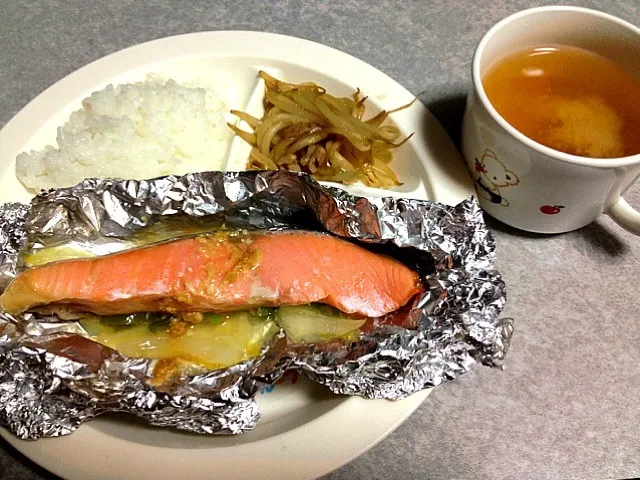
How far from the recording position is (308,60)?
1.36m

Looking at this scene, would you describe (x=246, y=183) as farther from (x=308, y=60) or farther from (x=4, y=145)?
(x=4, y=145)

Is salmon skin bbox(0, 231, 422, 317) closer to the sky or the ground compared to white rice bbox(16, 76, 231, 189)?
closer to the ground

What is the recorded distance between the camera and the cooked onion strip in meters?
1.28

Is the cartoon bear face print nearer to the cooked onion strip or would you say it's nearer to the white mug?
the white mug

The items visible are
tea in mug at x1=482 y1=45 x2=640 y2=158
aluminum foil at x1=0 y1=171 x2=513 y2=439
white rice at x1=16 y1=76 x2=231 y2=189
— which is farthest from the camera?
white rice at x1=16 y1=76 x2=231 y2=189

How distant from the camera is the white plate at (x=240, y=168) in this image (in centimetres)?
95

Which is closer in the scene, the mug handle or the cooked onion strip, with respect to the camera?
the mug handle

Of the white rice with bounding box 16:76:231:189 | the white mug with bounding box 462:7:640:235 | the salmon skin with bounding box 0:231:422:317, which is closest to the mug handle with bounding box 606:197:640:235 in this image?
the white mug with bounding box 462:7:640:235

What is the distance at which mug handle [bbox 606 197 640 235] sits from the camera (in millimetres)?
1084

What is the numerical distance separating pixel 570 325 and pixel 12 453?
111 centimetres

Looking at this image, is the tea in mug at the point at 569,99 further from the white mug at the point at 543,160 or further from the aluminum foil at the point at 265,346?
the aluminum foil at the point at 265,346

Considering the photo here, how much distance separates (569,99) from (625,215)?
0.24m

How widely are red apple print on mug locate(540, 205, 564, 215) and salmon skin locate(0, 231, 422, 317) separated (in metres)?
0.30

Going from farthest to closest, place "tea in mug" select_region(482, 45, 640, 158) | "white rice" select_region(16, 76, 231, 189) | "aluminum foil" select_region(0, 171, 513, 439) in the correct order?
"white rice" select_region(16, 76, 231, 189)
"tea in mug" select_region(482, 45, 640, 158)
"aluminum foil" select_region(0, 171, 513, 439)
